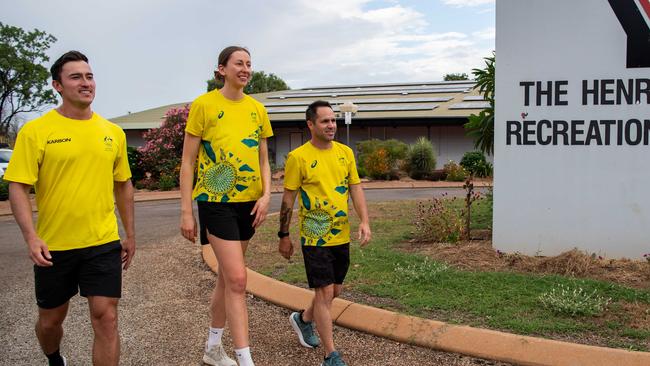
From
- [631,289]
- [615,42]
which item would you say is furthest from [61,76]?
[615,42]

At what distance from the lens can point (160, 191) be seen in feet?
67.7

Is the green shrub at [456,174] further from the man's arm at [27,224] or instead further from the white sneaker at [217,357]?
the man's arm at [27,224]

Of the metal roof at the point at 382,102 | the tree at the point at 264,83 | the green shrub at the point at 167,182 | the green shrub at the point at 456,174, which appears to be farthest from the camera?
the tree at the point at 264,83

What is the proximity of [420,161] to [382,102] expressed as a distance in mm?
10009

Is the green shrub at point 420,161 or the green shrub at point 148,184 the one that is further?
the green shrub at point 420,161

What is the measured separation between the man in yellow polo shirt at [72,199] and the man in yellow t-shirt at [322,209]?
1.18 metres

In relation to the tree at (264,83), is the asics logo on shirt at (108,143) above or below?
below

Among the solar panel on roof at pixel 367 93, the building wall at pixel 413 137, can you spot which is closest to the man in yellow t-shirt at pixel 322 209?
the building wall at pixel 413 137

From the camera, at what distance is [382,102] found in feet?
109

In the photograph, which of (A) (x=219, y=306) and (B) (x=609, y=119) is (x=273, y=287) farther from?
(B) (x=609, y=119)

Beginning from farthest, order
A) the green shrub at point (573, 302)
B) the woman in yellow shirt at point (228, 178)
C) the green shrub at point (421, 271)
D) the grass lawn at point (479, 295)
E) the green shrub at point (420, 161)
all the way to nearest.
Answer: the green shrub at point (420, 161)
the green shrub at point (421, 271)
the green shrub at point (573, 302)
the grass lawn at point (479, 295)
the woman in yellow shirt at point (228, 178)

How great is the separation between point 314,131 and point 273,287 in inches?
83.6

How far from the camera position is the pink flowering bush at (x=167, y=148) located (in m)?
20.9

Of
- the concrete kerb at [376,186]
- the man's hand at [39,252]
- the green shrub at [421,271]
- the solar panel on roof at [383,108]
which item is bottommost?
the green shrub at [421,271]
